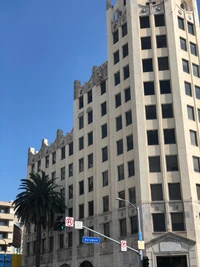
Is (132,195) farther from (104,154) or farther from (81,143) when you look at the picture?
(81,143)

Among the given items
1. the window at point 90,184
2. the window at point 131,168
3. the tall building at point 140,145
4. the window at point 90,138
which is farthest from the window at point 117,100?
the window at point 90,184

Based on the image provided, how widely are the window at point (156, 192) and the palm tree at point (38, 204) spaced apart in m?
18.3

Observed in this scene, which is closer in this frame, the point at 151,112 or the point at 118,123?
the point at 151,112

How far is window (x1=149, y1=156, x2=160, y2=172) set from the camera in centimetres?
4463

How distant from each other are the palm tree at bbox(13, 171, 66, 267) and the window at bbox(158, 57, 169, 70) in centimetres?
2477

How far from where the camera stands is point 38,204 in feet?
184

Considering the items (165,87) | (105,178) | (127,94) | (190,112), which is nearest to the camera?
(190,112)

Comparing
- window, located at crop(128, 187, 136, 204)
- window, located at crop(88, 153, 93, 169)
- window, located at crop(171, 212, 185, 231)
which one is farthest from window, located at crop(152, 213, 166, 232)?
window, located at crop(88, 153, 93, 169)

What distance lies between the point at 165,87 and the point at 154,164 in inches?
407

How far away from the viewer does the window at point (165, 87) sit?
47781 mm

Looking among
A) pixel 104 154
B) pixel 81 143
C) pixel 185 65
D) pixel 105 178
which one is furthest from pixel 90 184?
pixel 185 65

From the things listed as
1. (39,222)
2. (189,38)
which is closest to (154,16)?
(189,38)

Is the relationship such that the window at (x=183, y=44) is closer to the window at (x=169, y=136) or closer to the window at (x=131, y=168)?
the window at (x=169, y=136)

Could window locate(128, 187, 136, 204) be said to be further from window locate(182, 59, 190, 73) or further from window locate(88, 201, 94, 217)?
window locate(182, 59, 190, 73)
